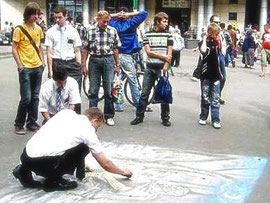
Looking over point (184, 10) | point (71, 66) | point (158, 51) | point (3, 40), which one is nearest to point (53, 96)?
point (71, 66)

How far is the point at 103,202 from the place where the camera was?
4789mm

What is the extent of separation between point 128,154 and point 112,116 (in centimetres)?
188

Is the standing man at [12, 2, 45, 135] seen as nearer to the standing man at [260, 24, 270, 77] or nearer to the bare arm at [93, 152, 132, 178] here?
the bare arm at [93, 152, 132, 178]

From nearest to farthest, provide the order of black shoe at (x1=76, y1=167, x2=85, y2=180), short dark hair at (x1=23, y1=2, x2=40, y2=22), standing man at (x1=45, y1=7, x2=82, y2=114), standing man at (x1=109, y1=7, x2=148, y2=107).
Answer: black shoe at (x1=76, y1=167, x2=85, y2=180)
short dark hair at (x1=23, y1=2, x2=40, y2=22)
standing man at (x1=45, y1=7, x2=82, y2=114)
standing man at (x1=109, y1=7, x2=148, y2=107)

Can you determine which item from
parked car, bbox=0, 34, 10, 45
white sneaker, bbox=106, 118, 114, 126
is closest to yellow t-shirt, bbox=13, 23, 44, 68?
white sneaker, bbox=106, 118, 114, 126

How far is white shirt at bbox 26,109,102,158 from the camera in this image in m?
4.82

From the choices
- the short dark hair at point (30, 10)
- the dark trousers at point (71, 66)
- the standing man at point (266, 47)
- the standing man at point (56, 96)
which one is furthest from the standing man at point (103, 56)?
the standing man at point (266, 47)

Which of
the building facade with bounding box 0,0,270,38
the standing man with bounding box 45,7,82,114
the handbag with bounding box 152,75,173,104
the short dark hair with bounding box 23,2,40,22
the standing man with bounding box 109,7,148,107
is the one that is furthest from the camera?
the building facade with bounding box 0,0,270,38

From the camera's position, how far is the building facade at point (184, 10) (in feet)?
124

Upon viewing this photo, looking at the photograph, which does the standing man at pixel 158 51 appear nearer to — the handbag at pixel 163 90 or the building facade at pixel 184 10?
the handbag at pixel 163 90

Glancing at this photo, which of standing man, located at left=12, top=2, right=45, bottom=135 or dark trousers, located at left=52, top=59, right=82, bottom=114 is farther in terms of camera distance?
dark trousers, located at left=52, top=59, right=82, bottom=114

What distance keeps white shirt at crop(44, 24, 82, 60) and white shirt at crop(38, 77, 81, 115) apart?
1547mm

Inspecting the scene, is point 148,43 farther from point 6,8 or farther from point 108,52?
point 6,8

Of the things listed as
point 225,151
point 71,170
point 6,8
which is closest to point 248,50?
point 225,151
